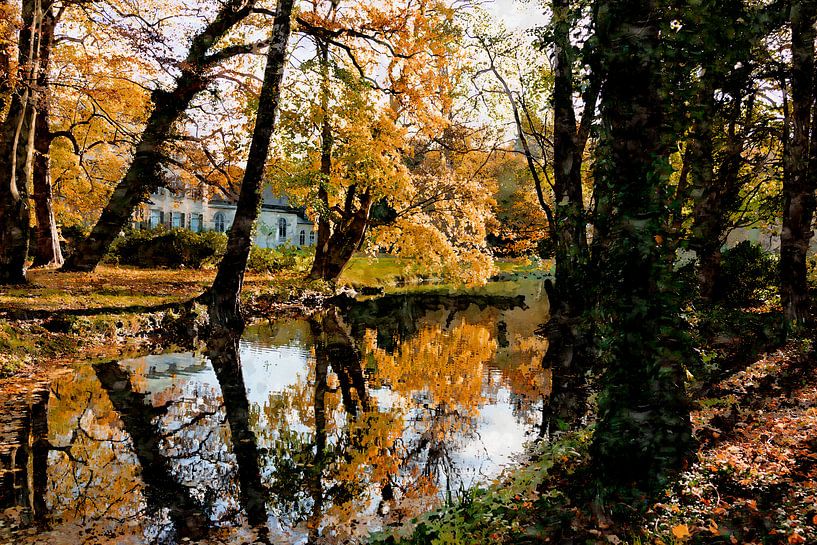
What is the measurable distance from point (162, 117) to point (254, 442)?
49.2 feet

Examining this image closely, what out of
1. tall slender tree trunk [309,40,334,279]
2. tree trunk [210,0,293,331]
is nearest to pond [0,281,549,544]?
tree trunk [210,0,293,331]

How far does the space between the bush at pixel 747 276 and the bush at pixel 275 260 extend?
20.8 metres

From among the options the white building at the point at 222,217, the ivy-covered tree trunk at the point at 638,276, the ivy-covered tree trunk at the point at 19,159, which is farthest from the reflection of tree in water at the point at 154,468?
the white building at the point at 222,217

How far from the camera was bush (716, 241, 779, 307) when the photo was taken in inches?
842

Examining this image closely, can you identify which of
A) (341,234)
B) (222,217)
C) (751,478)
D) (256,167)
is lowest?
(751,478)

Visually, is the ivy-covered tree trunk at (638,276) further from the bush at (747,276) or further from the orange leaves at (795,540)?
the bush at (747,276)

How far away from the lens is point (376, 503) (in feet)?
20.2

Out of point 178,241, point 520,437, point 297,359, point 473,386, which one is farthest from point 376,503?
point 178,241

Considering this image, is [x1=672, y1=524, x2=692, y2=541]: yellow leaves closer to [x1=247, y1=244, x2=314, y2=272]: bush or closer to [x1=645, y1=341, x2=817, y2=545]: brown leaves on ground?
[x1=645, y1=341, x2=817, y2=545]: brown leaves on ground

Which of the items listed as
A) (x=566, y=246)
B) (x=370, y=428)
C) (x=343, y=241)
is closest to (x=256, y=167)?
(x=566, y=246)

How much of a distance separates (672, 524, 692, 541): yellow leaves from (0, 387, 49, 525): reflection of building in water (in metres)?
5.34

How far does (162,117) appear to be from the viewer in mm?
19297

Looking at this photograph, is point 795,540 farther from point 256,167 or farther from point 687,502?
point 256,167

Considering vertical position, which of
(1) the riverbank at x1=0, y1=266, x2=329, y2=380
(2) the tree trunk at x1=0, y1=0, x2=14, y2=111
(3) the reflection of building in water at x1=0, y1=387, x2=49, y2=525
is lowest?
(3) the reflection of building in water at x1=0, y1=387, x2=49, y2=525
